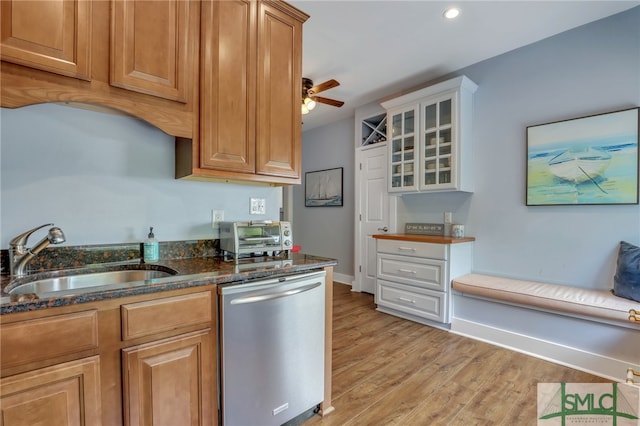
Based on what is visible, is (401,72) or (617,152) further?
(401,72)

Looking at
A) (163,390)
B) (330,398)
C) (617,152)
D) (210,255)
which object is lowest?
(330,398)

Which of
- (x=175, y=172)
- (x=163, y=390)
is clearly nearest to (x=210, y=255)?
(x=175, y=172)

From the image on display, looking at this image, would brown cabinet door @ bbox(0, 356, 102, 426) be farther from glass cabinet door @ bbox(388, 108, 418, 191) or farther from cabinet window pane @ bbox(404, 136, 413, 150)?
cabinet window pane @ bbox(404, 136, 413, 150)

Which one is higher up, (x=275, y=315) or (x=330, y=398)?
(x=275, y=315)

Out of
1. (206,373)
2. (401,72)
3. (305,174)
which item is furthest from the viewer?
(305,174)

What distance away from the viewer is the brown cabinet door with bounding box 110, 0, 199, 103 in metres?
1.32

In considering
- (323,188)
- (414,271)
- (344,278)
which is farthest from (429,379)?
(323,188)

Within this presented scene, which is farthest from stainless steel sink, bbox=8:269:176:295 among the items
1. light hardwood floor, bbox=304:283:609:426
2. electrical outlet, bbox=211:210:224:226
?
light hardwood floor, bbox=304:283:609:426

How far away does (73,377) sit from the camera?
101 centimetres

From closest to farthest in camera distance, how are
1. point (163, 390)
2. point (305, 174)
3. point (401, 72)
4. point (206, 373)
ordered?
1. point (163, 390)
2. point (206, 373)
3. point (401, 72)
4. point (305, 174)

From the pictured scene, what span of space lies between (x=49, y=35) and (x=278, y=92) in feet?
3.47

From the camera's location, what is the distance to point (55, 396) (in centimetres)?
99

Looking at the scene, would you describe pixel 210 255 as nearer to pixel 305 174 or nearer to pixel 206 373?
pixel 206 373

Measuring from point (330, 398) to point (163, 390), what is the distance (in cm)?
100
